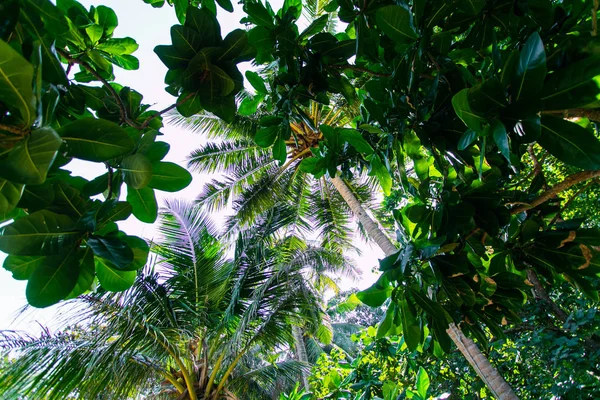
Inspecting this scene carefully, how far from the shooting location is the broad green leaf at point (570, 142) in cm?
76

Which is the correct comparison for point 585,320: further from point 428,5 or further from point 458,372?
point 428,5

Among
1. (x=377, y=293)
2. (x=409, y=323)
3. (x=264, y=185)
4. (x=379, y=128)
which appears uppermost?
(x=264, y=185)

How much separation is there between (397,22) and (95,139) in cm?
80

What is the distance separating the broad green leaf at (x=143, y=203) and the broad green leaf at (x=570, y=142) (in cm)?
92

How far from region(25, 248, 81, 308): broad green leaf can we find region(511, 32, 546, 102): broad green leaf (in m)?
0.95

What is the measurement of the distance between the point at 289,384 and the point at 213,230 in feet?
10.6

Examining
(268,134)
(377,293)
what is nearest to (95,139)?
(268,134)

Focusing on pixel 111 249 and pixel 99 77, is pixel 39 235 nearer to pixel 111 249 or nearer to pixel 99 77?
pixel 111 249

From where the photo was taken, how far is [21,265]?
0.80m

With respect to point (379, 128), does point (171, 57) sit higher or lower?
higher

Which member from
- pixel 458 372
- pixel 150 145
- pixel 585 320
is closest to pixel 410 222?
pixel 150 145

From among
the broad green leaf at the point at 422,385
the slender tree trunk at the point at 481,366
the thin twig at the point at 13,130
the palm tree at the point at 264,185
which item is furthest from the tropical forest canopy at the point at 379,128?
the palm tree at the point at 264,185

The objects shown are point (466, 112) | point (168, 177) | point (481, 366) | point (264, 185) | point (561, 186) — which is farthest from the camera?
point (264, 185)

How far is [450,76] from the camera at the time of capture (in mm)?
1090
